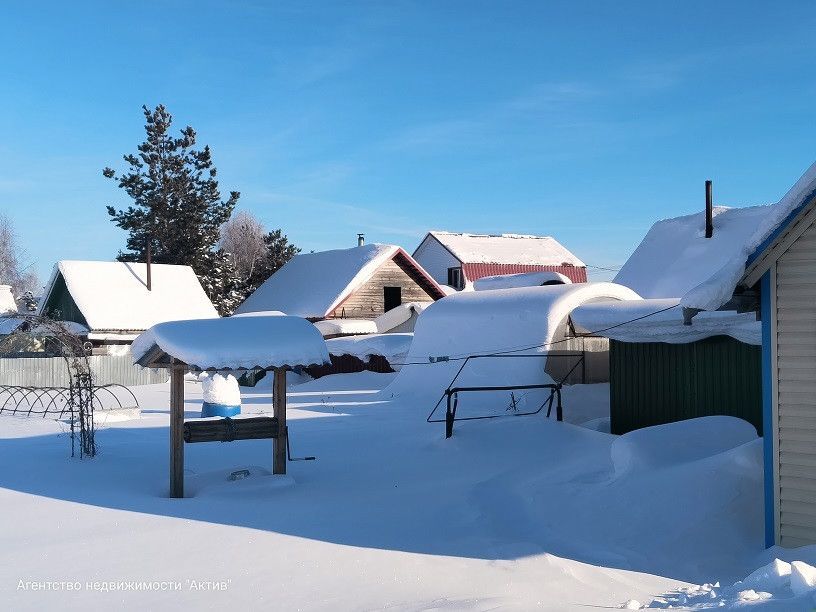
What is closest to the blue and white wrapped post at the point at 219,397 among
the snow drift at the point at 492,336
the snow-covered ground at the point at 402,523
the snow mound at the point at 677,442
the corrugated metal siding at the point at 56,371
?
the snow-covered ground at the point at 402,523

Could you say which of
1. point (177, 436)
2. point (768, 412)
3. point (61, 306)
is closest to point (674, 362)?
point (768, 412)

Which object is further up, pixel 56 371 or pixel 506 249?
pixel 506 249

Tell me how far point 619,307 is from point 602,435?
13.0 ft

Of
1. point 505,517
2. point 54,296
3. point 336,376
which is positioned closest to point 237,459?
point 505,517

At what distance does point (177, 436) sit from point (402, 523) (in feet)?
12.0

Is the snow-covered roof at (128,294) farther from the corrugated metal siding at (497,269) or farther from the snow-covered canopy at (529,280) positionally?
the corrugated metal siding at (497,269)

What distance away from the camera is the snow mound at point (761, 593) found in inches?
248

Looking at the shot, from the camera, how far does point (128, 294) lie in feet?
136

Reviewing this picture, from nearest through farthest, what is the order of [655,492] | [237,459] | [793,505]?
[793,505] → [655,492] → [237,459]

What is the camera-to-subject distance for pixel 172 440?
12.3 m

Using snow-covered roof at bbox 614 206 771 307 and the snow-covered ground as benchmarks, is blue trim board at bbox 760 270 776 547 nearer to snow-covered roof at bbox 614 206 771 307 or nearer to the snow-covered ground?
the snow-covered ground

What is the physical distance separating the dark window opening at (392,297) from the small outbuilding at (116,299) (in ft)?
27.7

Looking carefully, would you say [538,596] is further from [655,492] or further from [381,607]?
[655,492]

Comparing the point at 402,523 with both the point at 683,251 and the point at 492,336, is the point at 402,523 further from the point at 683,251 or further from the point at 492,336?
the point at 683,251
